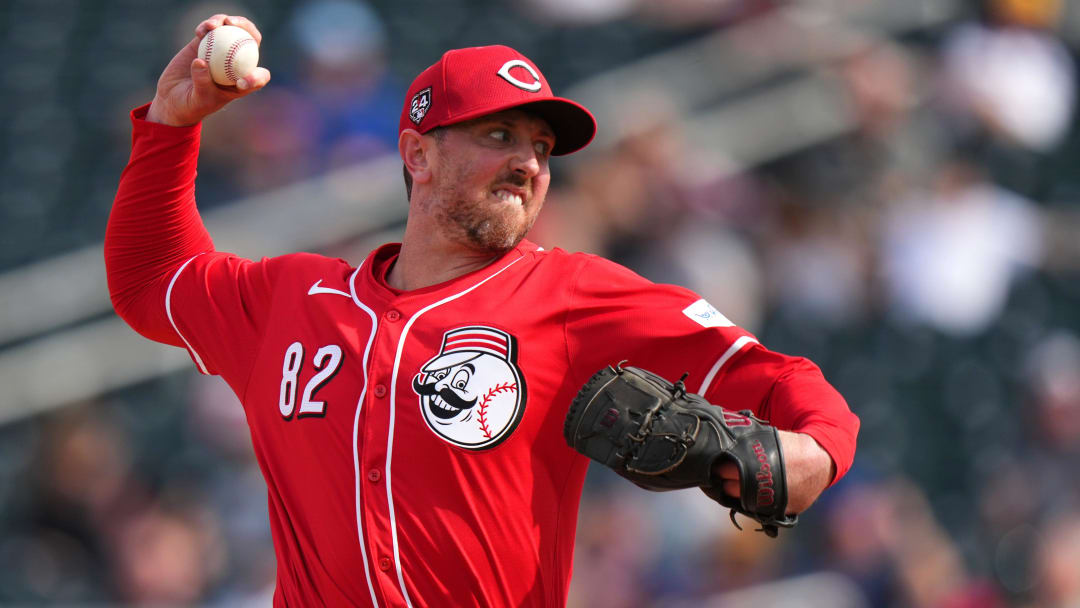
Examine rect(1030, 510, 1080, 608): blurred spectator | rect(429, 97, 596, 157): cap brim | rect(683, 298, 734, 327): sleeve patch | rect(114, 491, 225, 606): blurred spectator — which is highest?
rect(429, 97, 596, 157): cap brim

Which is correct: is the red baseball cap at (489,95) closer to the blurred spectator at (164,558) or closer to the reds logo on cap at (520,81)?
the reds logo on cap at (520,81)

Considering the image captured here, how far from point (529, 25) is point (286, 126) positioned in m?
1.83

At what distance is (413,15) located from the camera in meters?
7.50

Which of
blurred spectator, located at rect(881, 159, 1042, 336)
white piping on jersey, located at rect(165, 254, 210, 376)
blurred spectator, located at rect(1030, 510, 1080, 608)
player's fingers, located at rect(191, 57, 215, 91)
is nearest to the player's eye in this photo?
white piping on jersey, located at rect(165, 254, 210, 376)

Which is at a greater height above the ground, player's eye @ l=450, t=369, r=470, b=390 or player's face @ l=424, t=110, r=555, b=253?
player's face @ l=424, t=110, r=555, b=253

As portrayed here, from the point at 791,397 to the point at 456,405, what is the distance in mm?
586

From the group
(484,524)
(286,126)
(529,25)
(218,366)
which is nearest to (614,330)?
(484,524)

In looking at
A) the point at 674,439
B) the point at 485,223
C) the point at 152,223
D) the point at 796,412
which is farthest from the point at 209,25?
the point at 796,412

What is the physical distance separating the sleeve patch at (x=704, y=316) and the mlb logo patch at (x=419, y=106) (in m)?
0.69

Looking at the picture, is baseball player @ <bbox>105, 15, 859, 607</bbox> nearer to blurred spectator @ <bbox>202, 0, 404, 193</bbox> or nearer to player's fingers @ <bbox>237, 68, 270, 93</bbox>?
player's fingers @ <bbox>237, 68, 270, 93</bbox>

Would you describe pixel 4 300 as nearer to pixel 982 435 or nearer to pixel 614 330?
pixel 614 330

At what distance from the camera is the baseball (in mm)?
2467

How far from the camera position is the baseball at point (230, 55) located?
8.09 ft

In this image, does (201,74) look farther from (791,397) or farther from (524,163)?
(791,397)
